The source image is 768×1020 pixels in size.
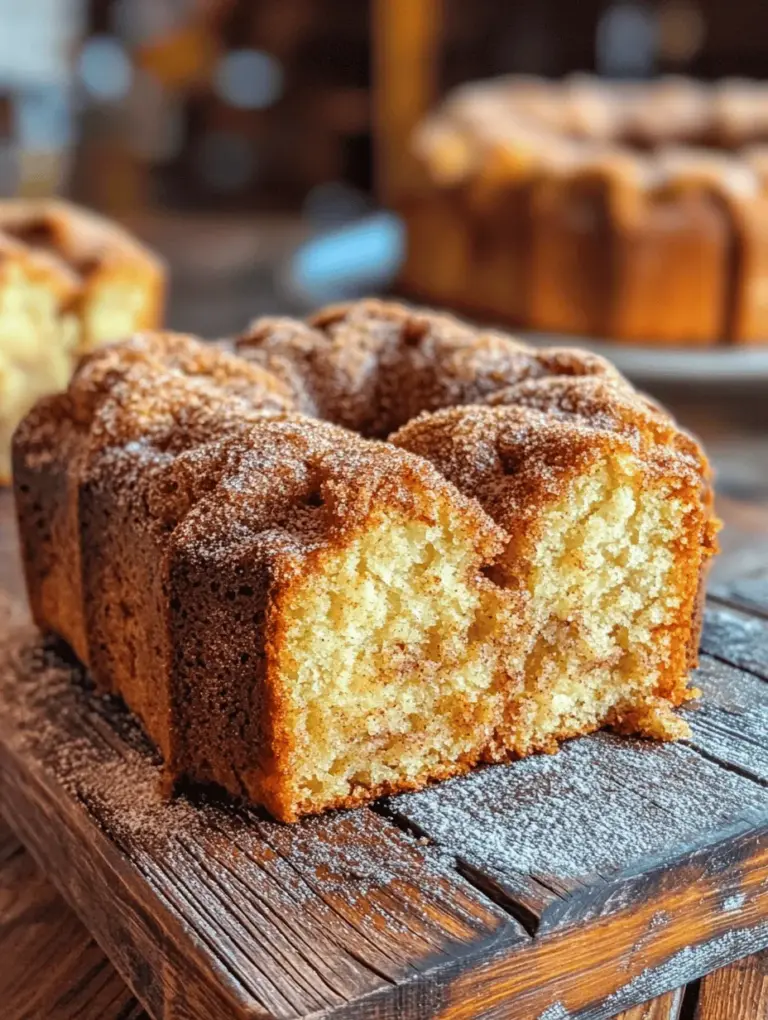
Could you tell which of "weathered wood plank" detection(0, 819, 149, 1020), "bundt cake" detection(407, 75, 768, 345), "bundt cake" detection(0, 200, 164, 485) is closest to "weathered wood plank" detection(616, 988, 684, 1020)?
"weathered wood plank" detection(0, 819, 149, 1020)

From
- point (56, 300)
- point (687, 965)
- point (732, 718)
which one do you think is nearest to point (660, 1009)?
point (687, 965)

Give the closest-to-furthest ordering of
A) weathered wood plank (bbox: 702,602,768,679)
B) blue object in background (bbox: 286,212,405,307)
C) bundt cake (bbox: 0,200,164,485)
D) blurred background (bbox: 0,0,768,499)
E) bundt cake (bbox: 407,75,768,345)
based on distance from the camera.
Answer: weathered wood plank (bbox: 702,602,768,679) → bundt cake (bbox: 0,200,164,485) → bundt cake (bbox: 407,75,768,345) → blue object in background (bbox: 286,212,405,307) → blurred background (bbox: 0,0,768,499)

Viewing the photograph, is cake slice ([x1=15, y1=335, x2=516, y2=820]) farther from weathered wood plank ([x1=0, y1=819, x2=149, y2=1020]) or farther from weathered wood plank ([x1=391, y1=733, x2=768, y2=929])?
weathered wood plank ([x1=0, y1=819, x2=149, y2=1020])

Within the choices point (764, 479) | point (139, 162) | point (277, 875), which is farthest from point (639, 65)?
point (277, 875)

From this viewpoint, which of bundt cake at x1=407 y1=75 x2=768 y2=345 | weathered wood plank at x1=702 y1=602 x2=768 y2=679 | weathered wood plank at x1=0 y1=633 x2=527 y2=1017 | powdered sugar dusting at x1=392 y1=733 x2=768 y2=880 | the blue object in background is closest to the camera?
weathered wood plank at x1=0 y1=633 x2=527 y2=1017

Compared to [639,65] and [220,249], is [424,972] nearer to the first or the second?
[220,249]

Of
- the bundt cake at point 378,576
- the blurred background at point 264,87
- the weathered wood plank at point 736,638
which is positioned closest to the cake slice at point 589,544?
the bundt cake at point 378,576

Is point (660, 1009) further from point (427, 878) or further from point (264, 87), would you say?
point (264, 87)

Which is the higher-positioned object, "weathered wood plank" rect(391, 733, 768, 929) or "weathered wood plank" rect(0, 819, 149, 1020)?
"weathered wood plank" rect(391, 733, 768, 929)
